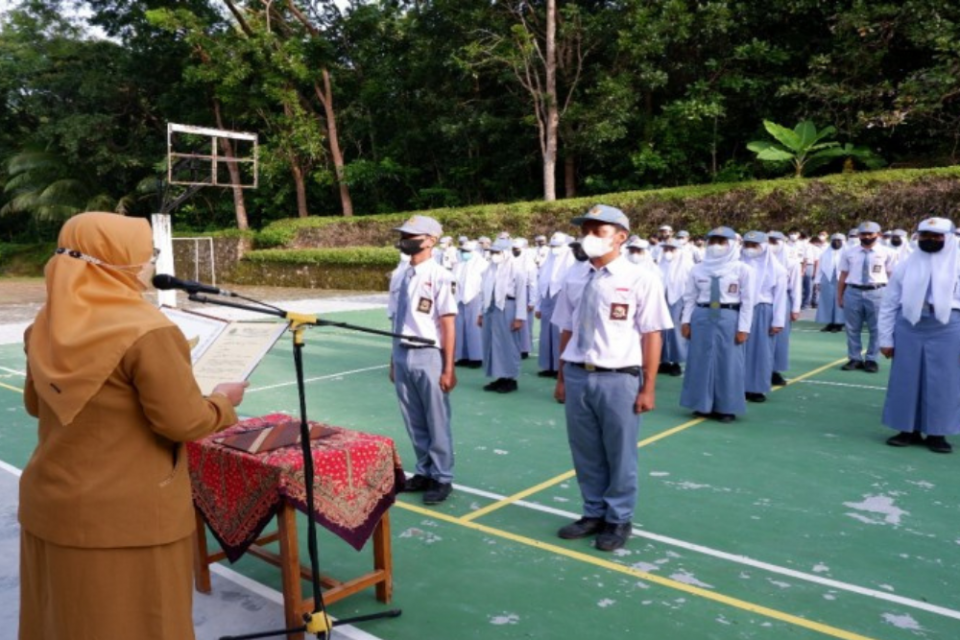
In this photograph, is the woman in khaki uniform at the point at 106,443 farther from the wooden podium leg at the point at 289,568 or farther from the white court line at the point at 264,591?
the white court line at the point at 264,591

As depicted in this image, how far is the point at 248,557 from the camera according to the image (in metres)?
4.41

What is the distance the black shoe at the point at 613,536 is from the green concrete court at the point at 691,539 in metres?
0.07

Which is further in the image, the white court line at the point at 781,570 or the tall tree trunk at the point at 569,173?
the tall tree trunk at the point at 569,173

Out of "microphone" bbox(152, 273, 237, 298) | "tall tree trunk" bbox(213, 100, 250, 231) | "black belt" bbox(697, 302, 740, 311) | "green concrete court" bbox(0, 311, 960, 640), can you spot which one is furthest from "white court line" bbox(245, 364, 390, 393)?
"tall tree trunk" bbox(213, 100, 250, 231)

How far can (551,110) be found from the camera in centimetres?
2420

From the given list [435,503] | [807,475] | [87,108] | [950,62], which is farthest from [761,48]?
[87,108]

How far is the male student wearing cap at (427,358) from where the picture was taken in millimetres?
5180

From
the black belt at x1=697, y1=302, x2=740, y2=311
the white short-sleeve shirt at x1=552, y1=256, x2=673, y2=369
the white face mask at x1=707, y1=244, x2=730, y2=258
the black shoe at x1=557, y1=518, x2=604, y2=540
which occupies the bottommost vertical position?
the black shoe at x1=557, y1=518, x2=604, y2=540

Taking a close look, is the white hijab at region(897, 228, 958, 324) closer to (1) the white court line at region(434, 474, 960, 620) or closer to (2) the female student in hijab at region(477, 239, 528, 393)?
(1) the white court line at region(434, 474, 960, 620)

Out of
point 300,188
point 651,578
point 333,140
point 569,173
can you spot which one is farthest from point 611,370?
point 300,188

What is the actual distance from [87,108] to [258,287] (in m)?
12.9

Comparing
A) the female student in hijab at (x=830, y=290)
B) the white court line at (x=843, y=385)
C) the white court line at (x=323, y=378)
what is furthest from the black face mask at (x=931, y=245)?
the female student in hijab at (x=830, y=290)

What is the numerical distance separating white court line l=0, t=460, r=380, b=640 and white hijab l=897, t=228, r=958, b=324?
5256 mm

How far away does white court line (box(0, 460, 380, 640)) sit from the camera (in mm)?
3438
